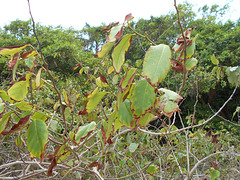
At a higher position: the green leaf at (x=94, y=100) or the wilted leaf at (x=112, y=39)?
the wilted leaf at (x=112, y=39)

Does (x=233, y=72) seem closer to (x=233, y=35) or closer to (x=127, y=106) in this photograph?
(x=127, y=106)

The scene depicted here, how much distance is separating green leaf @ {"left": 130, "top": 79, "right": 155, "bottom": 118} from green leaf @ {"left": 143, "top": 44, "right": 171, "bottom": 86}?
41mm

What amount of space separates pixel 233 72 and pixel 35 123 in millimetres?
813

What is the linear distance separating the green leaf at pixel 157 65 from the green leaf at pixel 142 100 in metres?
0.04

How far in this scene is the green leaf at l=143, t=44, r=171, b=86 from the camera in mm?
303

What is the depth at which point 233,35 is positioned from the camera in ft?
21.7

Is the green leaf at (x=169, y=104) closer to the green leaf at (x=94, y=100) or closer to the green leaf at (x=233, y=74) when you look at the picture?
the green leaf at (x=94, y=100)

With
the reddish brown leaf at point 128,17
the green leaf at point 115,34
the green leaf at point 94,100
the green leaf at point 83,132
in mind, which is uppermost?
the reddish brown leaf at point 128,17

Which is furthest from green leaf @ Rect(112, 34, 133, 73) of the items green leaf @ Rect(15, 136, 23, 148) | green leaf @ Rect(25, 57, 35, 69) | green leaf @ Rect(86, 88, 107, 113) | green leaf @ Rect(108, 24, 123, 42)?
green leaf @ Rect(15, 136, 23, 148)

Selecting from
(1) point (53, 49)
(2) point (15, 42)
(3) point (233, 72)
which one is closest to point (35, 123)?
(3) point (233, 72)

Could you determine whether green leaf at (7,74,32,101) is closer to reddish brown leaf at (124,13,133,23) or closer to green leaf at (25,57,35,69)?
green leaf at (25,57,35,69)

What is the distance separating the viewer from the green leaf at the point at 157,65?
30cm

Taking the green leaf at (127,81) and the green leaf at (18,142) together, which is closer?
the green leaf at (127,81)

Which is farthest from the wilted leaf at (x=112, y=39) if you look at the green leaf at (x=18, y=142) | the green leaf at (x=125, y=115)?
the green leaf at (x=18, y=142)
